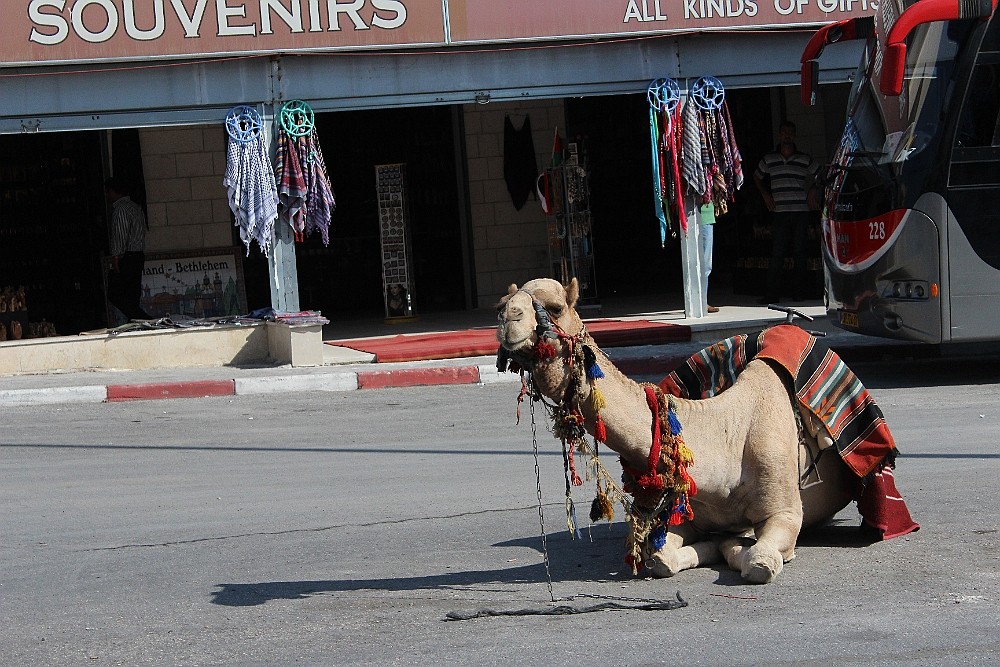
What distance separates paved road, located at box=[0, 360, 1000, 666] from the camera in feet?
15.8

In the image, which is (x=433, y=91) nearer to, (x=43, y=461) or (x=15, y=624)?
(x=43, y=461)

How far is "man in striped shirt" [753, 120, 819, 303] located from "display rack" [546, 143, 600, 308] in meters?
2.47

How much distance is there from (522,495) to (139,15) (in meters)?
8.28

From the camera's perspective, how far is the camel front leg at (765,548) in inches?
207

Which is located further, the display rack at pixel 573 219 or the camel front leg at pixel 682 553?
the display rack at pixel 573 219

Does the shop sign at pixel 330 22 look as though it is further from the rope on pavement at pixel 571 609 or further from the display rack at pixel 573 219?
the rope on pavement at pixel 571 609

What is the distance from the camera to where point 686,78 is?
14.8 metres

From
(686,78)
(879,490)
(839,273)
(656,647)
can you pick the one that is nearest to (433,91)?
(686,78)

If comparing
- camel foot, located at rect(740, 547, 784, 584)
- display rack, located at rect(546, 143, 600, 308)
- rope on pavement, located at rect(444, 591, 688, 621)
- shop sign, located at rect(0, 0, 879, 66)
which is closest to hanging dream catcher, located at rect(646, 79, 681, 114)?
shop sign, located at rect(0, 0, 879, 66)

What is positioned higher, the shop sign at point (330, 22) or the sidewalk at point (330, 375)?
the shop sign at point (330, 22)

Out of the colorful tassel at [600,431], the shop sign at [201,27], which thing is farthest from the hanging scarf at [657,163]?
the colorful tassel at [600,431]

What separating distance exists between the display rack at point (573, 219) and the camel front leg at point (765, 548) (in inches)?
434

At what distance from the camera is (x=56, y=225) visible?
18.2 metres

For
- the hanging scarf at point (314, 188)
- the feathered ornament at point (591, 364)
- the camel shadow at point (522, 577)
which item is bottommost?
the camel shadow at point (522, 577)
